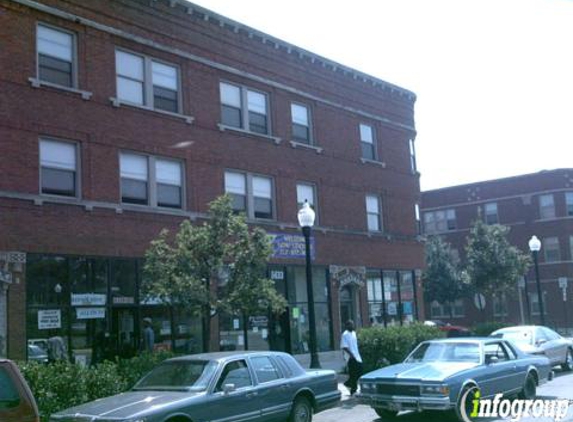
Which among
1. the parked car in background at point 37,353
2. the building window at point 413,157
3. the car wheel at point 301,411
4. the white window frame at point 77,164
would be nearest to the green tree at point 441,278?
the building window at point 413,157

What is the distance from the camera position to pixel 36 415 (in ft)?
23.3

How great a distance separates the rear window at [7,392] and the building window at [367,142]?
23314 mm

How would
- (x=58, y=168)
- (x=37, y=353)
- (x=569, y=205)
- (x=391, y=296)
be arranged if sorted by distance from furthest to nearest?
(x=569, y=205), (x=391, y=296), (x=58, y=168), (x=37, y=353)

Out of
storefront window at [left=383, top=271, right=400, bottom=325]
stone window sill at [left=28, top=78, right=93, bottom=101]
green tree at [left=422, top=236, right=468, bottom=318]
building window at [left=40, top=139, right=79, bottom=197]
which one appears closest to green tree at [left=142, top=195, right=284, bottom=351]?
building window at [left=40, top=139, right=79, bottom=197]

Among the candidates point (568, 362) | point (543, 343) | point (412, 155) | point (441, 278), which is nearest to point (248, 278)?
point (543, 343)

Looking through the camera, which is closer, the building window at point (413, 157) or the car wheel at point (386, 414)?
the car wheel at point (386, 414)

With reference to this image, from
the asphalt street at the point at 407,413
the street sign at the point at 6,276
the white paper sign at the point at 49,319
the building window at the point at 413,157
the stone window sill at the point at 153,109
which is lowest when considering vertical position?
the asphalt street at the point at 407,413

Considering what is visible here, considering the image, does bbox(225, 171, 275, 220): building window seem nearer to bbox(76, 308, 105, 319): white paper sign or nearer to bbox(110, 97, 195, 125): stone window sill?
bbox(110, 97, 195, 125): stone window sill

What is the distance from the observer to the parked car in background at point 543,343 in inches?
736

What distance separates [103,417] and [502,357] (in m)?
7.66

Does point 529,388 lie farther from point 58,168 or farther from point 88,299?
point 58,168

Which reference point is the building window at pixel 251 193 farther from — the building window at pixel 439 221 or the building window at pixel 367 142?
the building window at pixel 439 221

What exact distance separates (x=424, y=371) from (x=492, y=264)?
71.6 feet

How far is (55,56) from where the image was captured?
18.8m
